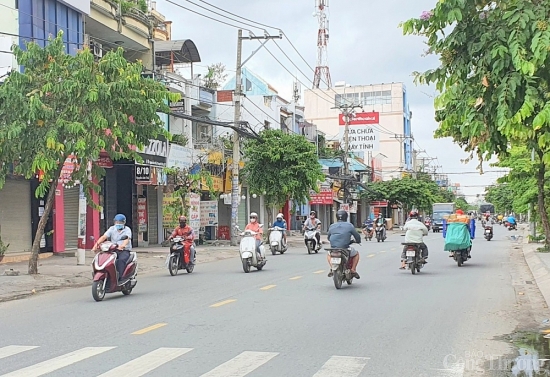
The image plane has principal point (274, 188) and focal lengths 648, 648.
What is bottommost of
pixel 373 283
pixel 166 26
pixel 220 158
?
pixel 373 283

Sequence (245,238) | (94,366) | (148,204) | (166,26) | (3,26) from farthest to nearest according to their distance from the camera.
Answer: (166,26)
(148,204)
(3,26)
(245,238)
(94,366)

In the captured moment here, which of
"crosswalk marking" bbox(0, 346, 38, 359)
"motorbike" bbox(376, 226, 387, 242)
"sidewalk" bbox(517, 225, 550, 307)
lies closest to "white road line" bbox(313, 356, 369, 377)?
"crosswalk marking" bbox(0, 346, 38, 359)

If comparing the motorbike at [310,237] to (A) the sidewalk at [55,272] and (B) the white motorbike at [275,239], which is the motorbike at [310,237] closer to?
(B) the white motorbike at [275,239]

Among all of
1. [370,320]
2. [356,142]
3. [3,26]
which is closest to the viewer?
[370,320]

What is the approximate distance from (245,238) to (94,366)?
11456 millimetres

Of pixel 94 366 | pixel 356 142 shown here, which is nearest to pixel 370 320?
pixel 94 366

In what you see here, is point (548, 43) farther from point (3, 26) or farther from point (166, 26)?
point (166, 26)

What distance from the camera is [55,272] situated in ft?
59.7

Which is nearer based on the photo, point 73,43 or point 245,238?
point 245,238

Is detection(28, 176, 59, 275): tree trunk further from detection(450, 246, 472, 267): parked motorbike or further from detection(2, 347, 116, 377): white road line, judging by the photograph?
detection(450, 246, 472, 267): parked motorbike

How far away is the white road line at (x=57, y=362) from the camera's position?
6.84 m

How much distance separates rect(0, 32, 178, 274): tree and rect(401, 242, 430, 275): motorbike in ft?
24.1

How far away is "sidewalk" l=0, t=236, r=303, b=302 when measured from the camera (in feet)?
48.5

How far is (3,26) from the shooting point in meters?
20.7
